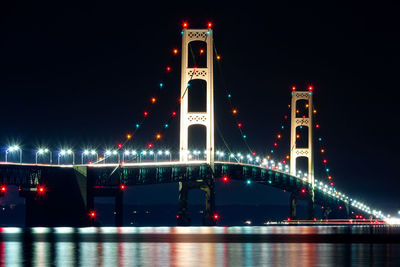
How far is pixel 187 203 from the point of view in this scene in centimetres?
8919

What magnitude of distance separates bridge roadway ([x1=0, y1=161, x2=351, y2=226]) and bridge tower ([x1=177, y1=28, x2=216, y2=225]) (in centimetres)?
10

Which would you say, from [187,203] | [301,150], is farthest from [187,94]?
[301,150]

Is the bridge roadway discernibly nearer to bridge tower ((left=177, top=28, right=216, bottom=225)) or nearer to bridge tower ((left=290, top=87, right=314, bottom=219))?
bridge tower ((left=177, top=28, right=216, bottom=225))

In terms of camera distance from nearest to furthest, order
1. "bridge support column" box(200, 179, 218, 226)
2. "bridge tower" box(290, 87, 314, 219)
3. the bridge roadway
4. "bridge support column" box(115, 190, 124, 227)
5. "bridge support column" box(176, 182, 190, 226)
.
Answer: the bridge roadway → "bridge support column" box(115, 190, 124, 227) → "bridge support column" box(200, 179, 218, 226) → "bridge support column" box(176, 182, 190, 226) → "bridge tower" box(290, 87, 314, 219)

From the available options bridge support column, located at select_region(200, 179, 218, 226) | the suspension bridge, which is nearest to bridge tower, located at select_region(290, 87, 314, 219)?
the suspension bridge

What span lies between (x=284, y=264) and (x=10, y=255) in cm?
871

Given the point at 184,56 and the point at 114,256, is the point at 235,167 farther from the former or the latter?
the point at 114,256

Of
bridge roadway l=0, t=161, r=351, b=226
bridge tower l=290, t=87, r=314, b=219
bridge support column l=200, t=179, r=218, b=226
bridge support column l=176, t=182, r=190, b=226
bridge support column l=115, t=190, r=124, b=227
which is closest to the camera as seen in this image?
bridge roadway l=0, t=161, r=351, b=226

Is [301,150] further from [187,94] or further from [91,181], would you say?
[91,181]

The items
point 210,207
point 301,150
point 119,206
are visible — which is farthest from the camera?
point 301,150

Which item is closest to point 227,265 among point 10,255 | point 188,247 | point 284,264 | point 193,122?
point 284,264

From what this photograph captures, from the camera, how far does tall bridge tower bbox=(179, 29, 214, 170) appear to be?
87181mm

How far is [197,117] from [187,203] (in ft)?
25.5

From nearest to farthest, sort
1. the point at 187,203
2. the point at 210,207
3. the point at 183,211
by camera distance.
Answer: the point at 183,211
the point at 210,207
the point at 187,203
